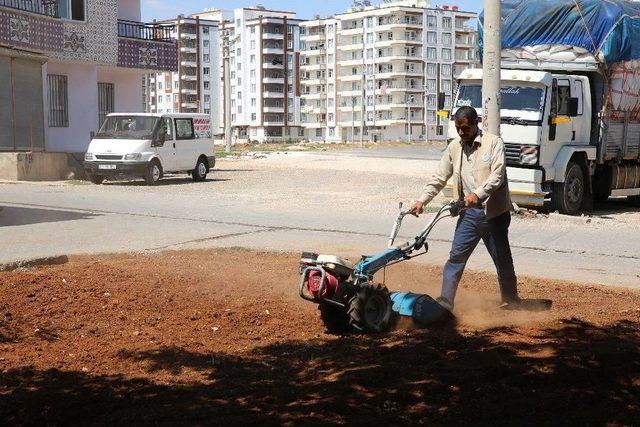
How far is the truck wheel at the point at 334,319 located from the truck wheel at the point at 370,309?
0.15 m

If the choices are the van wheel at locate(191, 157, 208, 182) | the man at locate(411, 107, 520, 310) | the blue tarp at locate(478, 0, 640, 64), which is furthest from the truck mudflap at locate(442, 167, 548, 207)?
the van wheel at locate(191, 157, 208, 182)

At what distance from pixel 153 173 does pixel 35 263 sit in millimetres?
16665

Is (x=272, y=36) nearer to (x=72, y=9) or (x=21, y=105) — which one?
(x=72, y=9)

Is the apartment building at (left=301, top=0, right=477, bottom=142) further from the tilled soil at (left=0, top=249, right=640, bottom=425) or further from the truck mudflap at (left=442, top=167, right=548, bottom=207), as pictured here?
the tilled soil at (left=0, top=249, right=640, bottom=425)

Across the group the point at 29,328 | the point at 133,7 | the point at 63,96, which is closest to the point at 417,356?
the point at 29,328

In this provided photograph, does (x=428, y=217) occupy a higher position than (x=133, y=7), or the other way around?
(x=133, y=7)

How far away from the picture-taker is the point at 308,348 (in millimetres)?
6672

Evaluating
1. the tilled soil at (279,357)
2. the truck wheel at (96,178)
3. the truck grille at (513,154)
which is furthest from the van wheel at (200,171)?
the tilled soil at (279,357)

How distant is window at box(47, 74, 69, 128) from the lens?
114 ft

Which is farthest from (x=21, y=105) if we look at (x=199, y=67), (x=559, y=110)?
(x=199, y=67)

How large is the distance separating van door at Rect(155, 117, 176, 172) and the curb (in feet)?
54.6

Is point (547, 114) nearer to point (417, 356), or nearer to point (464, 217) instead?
point (464, 217)

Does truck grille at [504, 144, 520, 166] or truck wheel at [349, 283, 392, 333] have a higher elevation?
truck grille at [504, 144, 520, 166]

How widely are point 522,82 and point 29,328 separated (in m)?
13.0
